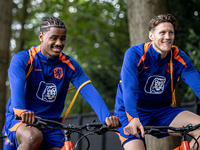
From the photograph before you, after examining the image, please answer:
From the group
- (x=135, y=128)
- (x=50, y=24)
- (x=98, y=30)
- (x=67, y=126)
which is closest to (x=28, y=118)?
(x=67, y=126)

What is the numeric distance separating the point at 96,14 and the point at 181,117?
9356 mm

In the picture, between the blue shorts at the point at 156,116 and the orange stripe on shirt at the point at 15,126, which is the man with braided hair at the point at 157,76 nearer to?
the blue shorts at the point at 156,116

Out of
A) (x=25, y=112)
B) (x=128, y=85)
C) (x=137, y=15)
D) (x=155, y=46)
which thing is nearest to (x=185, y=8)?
(x=137, y=15)

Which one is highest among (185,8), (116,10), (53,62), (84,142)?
(116,10)

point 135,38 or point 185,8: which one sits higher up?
point 185,8

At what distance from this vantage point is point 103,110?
125 inches

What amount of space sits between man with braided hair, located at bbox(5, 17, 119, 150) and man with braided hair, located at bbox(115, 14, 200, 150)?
0.49 m

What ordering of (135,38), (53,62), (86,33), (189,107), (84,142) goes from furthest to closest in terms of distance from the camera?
1. (86,33)
2. (84,142)
3. (189,107)
4. (135,38)
5. (53,62)

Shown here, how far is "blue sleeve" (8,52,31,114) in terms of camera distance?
291 centimetres

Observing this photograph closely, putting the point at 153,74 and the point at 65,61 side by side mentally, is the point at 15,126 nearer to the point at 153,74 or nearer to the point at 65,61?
the point at 65,61

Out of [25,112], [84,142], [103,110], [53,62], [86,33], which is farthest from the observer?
[86,33]

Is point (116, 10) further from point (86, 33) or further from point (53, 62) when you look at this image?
point (53, 62)

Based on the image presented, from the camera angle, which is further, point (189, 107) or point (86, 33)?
point (86, 33)

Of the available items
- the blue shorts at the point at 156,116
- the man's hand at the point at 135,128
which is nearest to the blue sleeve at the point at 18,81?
the man's hand at the point at 135,128
